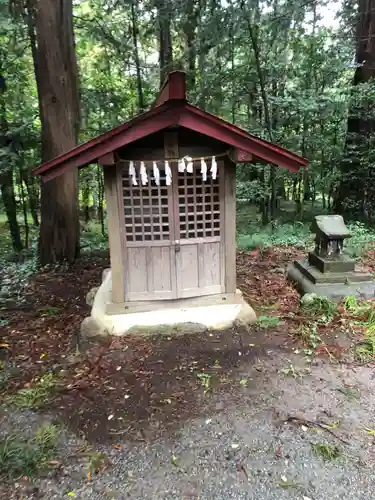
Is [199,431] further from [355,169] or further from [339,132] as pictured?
[339,132]

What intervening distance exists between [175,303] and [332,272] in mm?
2796

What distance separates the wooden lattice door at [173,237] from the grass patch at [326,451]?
2651 millimetres

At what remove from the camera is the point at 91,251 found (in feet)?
30.0

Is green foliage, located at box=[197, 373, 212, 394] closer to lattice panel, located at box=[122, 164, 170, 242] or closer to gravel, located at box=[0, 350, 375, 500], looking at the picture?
gravel, located at box=[0, 350, 375, 500]

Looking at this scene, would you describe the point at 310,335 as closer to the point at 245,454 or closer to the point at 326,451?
the point at 326,451

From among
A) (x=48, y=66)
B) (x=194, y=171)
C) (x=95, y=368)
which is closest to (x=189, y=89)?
(x=48, y=66)

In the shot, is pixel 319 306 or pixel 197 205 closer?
pixel 197 205

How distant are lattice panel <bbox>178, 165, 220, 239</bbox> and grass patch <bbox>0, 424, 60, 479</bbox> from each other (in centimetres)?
300

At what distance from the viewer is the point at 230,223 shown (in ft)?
17.1

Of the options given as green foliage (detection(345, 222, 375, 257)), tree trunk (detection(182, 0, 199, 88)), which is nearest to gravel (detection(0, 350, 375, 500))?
green foliage (detection(345, 222, 375, 257))

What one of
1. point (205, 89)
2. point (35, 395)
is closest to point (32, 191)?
point (205, 89)

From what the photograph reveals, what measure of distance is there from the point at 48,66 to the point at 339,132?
8.56m

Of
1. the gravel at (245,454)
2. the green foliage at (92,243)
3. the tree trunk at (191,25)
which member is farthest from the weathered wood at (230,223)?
the tree trunk at (191,25)

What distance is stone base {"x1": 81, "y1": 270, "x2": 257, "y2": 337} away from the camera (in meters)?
5.05
